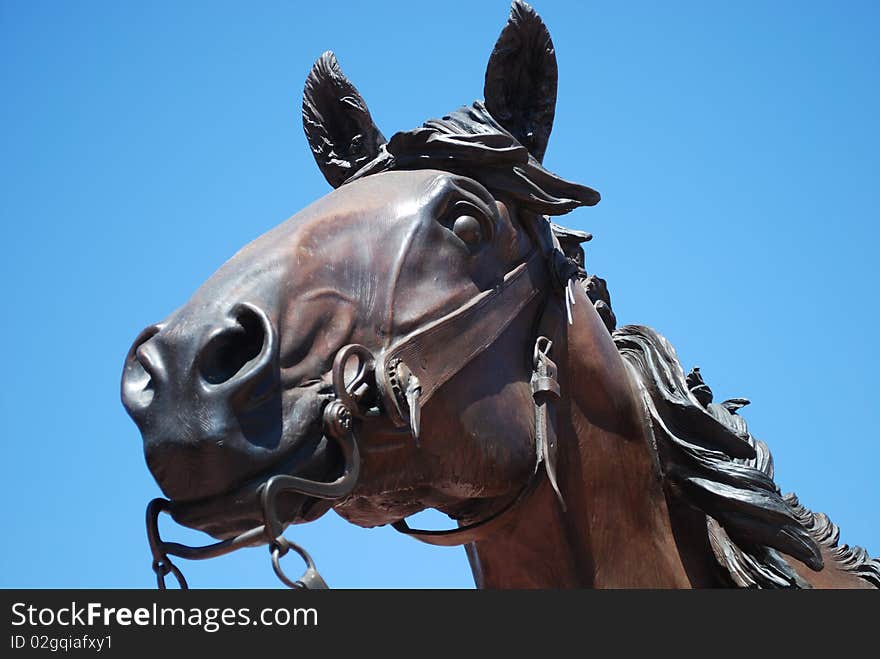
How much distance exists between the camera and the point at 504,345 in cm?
323

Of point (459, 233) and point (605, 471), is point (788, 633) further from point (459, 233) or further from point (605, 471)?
point (459, 233)

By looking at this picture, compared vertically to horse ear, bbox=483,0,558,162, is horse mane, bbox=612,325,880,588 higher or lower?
lower

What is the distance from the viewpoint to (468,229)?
10.6ft

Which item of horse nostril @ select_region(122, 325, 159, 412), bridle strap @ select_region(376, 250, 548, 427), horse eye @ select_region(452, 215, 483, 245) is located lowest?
horse nostril @ select_region(122, 325, 159, 412)

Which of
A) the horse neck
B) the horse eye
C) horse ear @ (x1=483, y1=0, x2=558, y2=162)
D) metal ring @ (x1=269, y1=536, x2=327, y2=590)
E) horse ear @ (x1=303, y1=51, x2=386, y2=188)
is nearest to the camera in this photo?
metal ring @ (x1=269, y1=536, x2=327, y2=590)

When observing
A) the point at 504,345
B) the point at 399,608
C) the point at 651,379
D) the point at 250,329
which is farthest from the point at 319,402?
the point at 651,379

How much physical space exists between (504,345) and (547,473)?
0.38m

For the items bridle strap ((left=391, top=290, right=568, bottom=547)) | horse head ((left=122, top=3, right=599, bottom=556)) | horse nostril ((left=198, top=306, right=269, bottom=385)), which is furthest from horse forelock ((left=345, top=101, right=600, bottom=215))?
horse nostril ((left=198, top=306, right=269, bottom=385))

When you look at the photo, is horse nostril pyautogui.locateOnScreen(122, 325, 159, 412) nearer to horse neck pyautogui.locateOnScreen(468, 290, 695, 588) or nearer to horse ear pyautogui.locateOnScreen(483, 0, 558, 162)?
horse neck pyautogui.locateOnScreen(468, 290, 695, 588)

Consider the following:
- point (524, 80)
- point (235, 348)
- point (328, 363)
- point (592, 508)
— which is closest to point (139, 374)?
point (235, 348)

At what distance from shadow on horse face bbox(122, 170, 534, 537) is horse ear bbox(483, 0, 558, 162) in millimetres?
451

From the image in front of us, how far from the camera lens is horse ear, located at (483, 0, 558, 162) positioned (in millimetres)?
3676

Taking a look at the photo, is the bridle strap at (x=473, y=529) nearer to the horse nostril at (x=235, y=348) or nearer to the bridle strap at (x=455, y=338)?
the bridle strap at (x=455, y=338)

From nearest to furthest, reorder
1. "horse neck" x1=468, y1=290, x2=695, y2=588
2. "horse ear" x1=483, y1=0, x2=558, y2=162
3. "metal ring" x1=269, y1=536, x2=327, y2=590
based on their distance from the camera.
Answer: "metal ring" x1=269, y1=536, x2=327, y2=590 < "horse neck" x1=468, y1=290, x2=695, y2=588 < "horse ear" x1=483, y1=0, x2=558, y2=162
